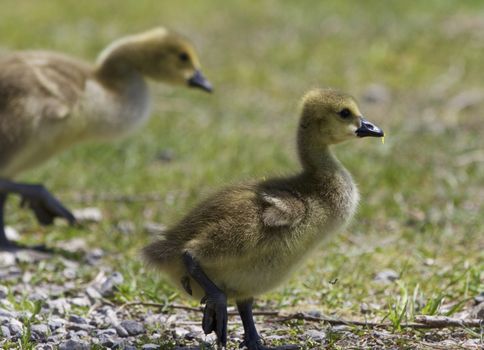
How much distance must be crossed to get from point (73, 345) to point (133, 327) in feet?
1.19

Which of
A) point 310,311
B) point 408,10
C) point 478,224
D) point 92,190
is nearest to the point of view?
point 310,311

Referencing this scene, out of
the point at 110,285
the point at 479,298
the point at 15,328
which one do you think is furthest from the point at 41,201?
the point at 479,298

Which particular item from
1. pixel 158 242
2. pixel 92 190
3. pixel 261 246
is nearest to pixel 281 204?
pixel 261 246

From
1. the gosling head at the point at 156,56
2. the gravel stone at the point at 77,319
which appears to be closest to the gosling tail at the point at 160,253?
the gravel stone at the point at 77,319

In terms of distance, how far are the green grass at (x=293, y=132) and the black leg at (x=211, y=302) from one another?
1.42 feet

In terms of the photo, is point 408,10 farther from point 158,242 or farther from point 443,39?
point 158,242

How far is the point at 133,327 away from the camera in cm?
355

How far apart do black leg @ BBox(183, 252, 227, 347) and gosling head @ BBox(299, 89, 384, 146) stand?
2.45ft

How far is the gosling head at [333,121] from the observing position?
359cm

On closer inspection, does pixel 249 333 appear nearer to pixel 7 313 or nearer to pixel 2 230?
pixel 7 313

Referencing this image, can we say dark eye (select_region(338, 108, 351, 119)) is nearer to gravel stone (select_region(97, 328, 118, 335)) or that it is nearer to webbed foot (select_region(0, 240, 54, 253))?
gravel stone (select_region(97, 328, 118, 335))

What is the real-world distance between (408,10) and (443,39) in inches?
45.6

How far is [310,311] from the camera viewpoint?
383 cm

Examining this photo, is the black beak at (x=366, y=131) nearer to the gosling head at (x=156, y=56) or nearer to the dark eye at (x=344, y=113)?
A: the dark eye at (x=344, y=113)
